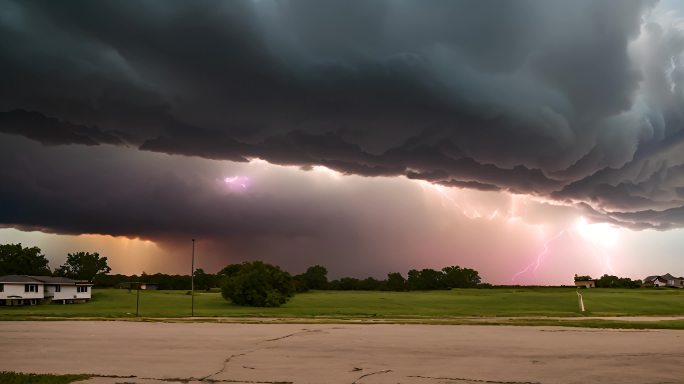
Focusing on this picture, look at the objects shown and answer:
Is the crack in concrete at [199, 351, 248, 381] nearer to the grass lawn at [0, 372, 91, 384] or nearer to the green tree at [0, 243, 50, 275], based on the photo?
the grass lawn at [0, 372, 91, 384]

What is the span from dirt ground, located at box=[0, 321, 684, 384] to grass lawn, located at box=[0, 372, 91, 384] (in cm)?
77

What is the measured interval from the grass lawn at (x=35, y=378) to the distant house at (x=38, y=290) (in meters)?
101

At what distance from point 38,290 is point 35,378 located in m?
106

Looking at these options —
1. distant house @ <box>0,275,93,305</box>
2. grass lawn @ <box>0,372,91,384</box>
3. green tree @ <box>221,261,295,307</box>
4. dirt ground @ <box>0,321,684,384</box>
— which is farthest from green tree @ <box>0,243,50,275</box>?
grass lawn @ <box>0,372,91,384</box>

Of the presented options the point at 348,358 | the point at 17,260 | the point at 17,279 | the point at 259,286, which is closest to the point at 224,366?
the point at 348,358

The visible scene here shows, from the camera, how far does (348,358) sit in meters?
25.4

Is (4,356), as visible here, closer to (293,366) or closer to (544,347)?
(293,366)

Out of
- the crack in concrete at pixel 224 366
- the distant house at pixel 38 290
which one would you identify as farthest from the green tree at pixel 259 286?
the crack in concrete at pixel 224 366

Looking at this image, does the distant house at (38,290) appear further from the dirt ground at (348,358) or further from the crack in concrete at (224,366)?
the crack in concrete at (224,366)

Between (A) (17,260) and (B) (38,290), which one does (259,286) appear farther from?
(A) (17,260)

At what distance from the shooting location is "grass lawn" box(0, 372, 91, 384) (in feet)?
59.8

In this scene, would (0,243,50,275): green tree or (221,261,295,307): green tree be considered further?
(0,243,50,275): green tree

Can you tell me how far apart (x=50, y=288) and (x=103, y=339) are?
300 feet

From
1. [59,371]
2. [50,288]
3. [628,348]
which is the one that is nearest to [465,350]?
[628,348]
